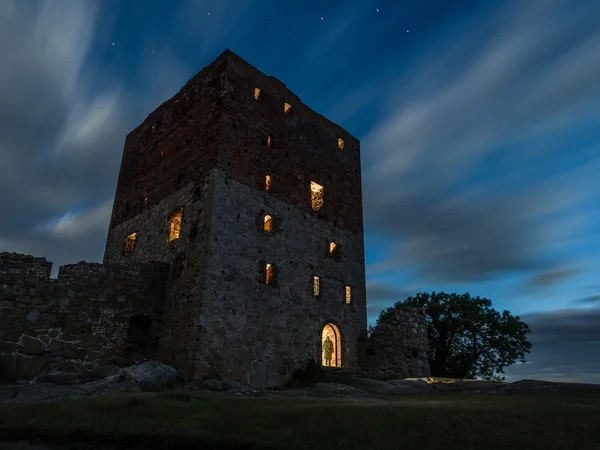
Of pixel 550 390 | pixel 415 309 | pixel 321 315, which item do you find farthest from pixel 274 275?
pixel 550 390

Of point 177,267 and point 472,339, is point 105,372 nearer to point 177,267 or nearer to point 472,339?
point 177,267

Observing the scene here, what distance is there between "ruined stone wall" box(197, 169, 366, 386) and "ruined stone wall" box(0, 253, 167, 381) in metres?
3.55

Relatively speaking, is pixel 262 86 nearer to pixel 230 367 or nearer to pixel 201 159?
pixel 201 159

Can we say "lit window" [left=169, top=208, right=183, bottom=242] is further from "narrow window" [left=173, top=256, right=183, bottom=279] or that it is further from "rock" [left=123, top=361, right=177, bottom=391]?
"rock" [left=123, top=361, right=177, bottom=391]

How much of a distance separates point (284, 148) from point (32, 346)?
48.6 feet

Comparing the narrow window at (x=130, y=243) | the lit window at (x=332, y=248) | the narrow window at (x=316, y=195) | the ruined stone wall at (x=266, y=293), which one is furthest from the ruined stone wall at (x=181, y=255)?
the lit window at (x=332, y=248)

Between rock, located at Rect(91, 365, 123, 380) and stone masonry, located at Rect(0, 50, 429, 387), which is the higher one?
stone masonry, located at Rect(0, 50, 429, 387)

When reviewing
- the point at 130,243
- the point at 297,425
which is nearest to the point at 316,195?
the point at 130,243

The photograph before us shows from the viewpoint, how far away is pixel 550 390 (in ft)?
45.3

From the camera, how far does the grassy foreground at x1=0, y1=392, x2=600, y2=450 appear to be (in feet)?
23.1

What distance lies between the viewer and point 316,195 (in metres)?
26.2

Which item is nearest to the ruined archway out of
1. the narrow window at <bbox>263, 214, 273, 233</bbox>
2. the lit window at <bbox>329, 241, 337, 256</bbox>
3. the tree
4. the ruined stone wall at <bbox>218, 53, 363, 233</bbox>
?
the narrow window at <bbox>263, 214, 273, 233</bbox>

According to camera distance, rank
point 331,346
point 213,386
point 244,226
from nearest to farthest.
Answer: point 213,386, point 244,226, point 331,346

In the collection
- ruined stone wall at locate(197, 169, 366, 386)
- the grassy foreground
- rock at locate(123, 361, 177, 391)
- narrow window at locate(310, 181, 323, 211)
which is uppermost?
narrow window at locate(310, 181, 323, 211)
